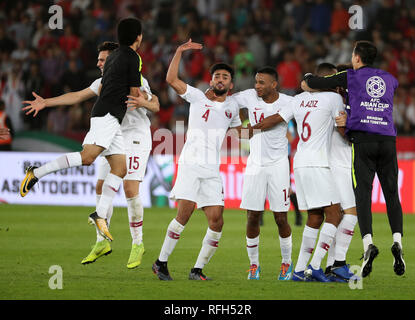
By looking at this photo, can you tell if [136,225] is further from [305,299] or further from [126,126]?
[305,299]

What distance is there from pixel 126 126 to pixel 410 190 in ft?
29.2

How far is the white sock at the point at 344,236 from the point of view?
8.65 metres

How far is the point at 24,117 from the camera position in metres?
21.2

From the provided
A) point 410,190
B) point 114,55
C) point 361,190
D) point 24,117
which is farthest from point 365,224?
point 24,117

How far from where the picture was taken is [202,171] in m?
8.70

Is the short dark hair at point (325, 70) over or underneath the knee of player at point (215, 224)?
over

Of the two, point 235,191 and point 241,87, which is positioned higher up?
point 241,87

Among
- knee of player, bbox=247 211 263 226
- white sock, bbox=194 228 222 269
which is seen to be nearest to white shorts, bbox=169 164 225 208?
white sock, bbox=194 228 222 269

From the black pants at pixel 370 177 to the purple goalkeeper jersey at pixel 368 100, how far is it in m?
0.18

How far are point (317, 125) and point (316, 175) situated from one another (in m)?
0.53

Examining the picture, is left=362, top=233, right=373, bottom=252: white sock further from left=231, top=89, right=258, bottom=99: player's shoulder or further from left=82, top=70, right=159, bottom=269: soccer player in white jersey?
left=82, top=70, right=159, bottom=269: soccer player in white jersey

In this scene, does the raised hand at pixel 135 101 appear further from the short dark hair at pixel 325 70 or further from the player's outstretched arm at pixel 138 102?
the short dark hair at pixel 325 70

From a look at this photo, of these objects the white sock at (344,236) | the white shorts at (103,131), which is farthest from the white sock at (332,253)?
the white shorts at (103,131)

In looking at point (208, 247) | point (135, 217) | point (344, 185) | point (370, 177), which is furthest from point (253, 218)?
point (135, 217)
